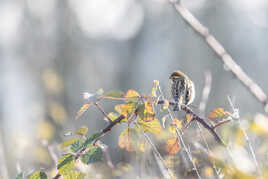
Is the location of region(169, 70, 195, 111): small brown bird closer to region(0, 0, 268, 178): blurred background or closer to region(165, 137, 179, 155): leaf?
region(165, 137, 179, 155): leaf

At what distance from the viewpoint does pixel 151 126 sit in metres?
0.72

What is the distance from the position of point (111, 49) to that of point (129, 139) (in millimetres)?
13316

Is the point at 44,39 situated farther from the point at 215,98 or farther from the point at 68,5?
the point at 215,98

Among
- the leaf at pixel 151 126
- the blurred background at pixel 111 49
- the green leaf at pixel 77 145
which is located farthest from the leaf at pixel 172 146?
the blurred background at pixel 111 49

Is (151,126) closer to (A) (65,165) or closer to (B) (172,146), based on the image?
(B) (172,146)

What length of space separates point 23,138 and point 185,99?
3.71 feet

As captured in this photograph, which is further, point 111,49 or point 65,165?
point 111,49

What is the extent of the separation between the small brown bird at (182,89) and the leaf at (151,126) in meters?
0.14

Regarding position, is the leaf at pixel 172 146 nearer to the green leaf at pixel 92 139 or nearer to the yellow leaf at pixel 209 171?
the green leaf at pixel 92 139

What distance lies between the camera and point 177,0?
629 mm

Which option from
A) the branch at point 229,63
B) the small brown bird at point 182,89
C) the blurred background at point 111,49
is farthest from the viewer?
the blurred background at point 111,49

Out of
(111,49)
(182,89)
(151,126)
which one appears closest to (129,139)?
(151,126)

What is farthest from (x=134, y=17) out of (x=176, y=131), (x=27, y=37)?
(x=176, y=131)

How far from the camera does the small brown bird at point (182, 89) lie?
85 centimetres
